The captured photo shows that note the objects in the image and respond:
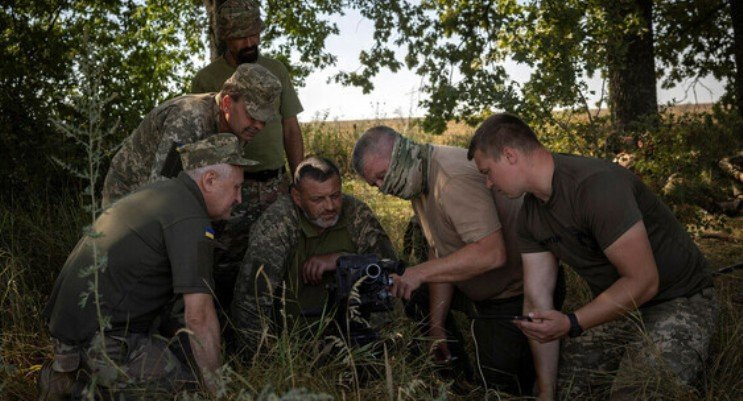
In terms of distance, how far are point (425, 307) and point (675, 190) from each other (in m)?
3.29

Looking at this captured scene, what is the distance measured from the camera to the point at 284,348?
3.25 metres

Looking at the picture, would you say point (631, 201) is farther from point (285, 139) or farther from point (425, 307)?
point (285, 139)

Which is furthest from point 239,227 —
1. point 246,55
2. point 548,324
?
point 548,324

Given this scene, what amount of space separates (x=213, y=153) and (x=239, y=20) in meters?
1.73

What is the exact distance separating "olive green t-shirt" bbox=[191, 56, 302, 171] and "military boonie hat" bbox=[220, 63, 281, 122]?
0.85 meters

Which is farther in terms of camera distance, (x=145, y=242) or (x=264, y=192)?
(x=264, y=192)

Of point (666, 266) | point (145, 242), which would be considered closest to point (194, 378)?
point (145, 242)

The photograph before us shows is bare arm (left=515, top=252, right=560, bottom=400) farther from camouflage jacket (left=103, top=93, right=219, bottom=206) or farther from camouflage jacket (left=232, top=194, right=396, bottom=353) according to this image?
camouflage jacket (left=103, top=93, right=219, bottom=206)

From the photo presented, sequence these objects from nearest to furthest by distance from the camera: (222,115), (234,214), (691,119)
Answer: (222,115)
(234,214)
(691,119)

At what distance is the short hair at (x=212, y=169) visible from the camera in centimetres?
358

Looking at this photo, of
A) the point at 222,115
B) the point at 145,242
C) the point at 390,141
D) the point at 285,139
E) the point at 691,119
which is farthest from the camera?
the point at 691,119

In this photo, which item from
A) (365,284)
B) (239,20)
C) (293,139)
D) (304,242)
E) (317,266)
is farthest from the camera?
(293,139)

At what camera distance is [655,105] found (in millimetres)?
9906

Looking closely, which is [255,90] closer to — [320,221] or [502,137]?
[320,221]
